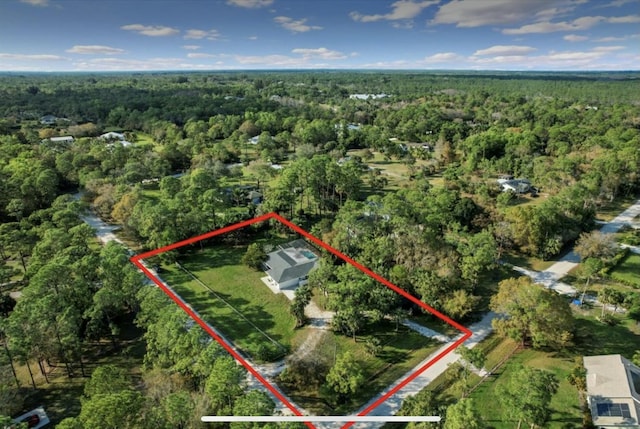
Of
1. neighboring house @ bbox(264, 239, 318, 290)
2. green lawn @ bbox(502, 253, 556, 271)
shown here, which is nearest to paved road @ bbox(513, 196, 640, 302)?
green lawn @ bbox(502, 253, 556, 271)

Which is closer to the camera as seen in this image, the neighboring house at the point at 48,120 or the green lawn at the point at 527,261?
the green lawn at the point at 527,261

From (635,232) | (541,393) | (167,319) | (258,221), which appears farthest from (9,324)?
(635,232)

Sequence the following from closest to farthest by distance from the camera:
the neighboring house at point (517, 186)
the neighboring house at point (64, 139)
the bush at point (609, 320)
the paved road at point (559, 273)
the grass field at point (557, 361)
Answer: the grass field at point (557, 361) → the bush at point (609, 320) → the paved road at point (559, 273) → the neighboring house at point (517, 186) → the neighboring house at point (64, 139)

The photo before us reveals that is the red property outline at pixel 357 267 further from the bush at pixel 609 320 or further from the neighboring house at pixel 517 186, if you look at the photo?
the neighboring house at pixel 517 186

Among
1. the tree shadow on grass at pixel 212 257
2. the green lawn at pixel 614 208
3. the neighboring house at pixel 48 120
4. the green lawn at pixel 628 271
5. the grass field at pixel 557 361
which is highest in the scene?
the neighboring house at pixel 48 120

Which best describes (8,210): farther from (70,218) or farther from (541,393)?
(541,393)

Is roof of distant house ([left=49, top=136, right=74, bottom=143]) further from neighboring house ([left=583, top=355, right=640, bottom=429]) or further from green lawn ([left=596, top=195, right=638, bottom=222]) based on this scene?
green lawn ([left=596, top=195, right=638, bottom=222])

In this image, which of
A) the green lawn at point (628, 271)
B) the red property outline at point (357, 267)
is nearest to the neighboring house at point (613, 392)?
the red property outline at point (357, 267)

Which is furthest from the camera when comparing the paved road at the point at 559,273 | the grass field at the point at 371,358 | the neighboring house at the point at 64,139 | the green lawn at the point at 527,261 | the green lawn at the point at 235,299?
the neighboring house at the point at 64,139
